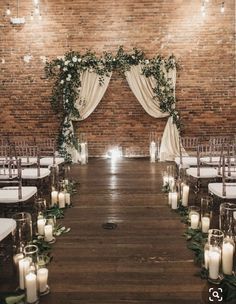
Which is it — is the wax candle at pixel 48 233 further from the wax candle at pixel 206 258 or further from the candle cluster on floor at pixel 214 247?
the wax candle at pixel 206 258

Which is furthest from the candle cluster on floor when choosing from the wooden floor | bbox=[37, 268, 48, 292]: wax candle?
bbox=[37, 268, 48, 292]: wax candle

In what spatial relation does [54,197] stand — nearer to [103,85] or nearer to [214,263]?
[214,263]

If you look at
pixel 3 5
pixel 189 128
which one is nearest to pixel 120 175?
pixel 189 128

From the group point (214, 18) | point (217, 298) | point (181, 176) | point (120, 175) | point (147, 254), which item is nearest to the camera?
point (217, 298)

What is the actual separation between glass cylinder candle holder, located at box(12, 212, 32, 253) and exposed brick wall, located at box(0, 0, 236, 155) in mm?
5109

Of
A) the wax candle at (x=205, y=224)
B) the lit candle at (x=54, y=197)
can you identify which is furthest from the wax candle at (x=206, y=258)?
the lit candle at (x=54, y=197)

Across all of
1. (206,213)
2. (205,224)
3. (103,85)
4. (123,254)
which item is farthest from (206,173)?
(103,85)

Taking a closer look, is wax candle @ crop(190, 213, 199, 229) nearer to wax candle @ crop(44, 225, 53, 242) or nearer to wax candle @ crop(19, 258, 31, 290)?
wax candle @ crop(44, 225, 53, 242)

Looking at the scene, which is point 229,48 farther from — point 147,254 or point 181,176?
point 147,254

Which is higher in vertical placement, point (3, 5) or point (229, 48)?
point (3, 5)

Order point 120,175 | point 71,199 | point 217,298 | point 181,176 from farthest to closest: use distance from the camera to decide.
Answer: point 120,175
point 181,176
point 71,199
point 217,298

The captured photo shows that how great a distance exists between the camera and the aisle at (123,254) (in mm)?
2805

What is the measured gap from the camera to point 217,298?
2678 millimetres

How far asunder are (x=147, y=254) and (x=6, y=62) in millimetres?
6584
